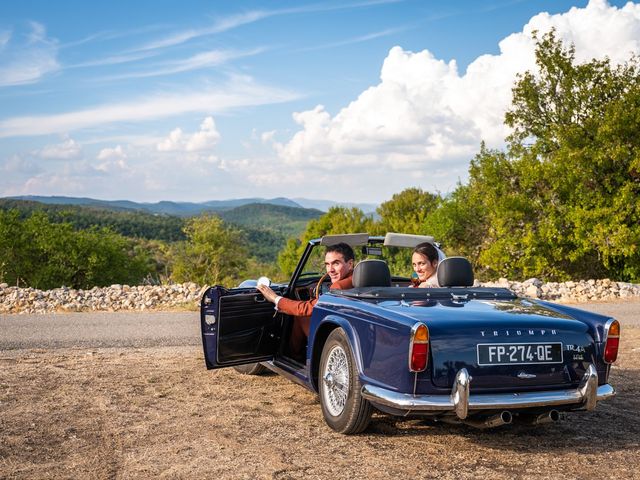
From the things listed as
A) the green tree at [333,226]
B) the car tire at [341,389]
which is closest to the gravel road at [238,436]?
the car tire at [341,389]

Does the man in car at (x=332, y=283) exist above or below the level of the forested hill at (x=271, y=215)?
below

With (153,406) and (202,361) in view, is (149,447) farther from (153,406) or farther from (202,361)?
(202,361)

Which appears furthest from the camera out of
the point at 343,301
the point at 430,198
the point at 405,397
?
the point at 430,198

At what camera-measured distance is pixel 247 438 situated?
4812 mm

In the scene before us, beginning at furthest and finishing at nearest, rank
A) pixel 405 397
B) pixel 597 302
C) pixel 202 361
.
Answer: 1. pixel 597 302
2. pixel 202 361
3. pixel 405 397

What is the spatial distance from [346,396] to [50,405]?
2600mm

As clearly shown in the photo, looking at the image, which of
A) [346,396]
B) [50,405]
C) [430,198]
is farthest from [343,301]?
[430,198]

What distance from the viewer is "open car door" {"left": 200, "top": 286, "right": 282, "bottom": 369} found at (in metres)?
5.94

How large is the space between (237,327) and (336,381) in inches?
54.1

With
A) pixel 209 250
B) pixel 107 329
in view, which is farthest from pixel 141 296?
pixel 209 250

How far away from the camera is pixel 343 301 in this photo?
5.01 m

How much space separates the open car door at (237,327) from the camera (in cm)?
594

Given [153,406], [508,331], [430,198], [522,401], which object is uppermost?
[430,198]

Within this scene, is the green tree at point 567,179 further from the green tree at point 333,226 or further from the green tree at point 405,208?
the green tree at point 405,208
